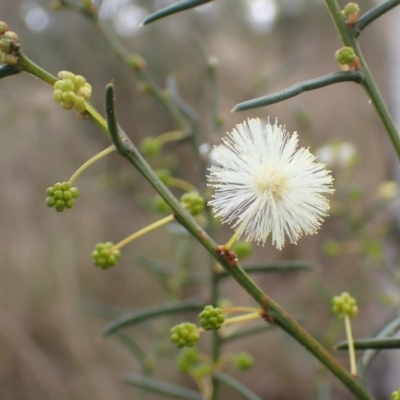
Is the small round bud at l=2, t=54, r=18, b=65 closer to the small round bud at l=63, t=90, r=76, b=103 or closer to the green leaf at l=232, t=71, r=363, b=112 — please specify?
the small round bud at l=63, t=90, r=76, b=103

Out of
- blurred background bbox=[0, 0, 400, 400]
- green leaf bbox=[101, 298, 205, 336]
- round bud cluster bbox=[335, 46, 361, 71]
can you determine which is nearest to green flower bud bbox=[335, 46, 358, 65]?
round bud cluster bbox=[335, 46, 361, 71]

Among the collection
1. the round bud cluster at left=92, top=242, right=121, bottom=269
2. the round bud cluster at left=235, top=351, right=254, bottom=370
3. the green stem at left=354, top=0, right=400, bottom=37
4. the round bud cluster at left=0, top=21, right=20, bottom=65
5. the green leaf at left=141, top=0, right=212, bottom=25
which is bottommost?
the round bud cluster at left=235, top=351, right=254, bottom=370

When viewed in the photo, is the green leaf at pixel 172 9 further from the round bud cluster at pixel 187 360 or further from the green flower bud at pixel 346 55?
the round bud cluster at pixel 187 360

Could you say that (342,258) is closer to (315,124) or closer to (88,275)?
(315,124)

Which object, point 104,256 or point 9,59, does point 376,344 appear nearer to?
point 104,256

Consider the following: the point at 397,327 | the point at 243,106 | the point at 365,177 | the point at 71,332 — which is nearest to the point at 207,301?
the point at 397,327

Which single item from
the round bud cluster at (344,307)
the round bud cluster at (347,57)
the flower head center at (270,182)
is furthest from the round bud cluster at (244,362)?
the round bud cluster at (347,57)

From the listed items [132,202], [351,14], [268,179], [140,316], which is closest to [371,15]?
[351,14]
